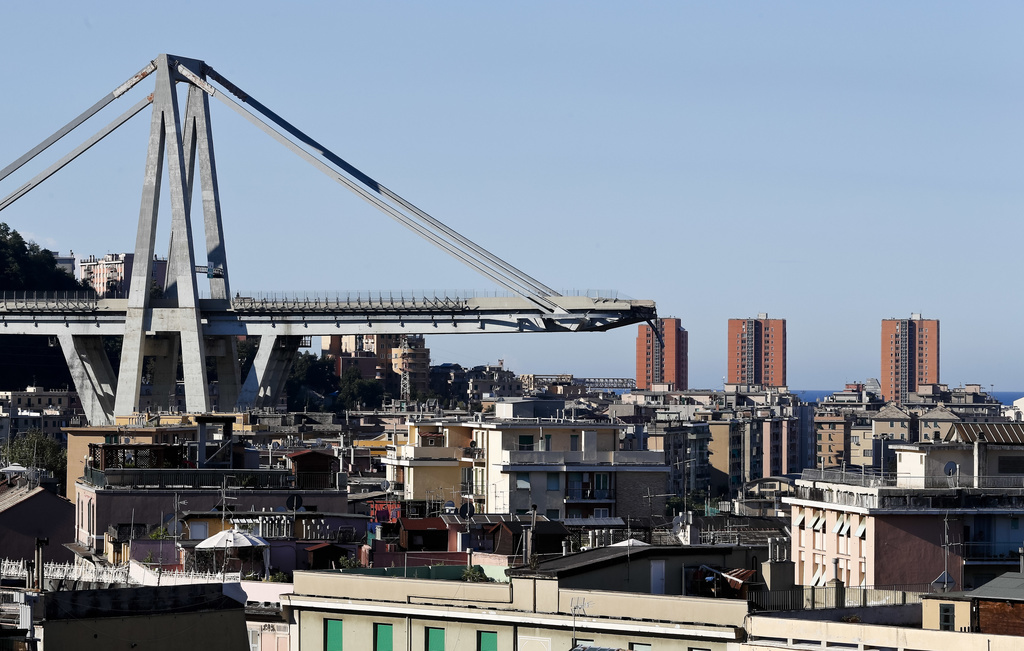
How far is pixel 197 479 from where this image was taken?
3303cm

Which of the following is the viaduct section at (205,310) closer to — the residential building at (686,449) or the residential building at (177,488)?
the residential building at (686,449)

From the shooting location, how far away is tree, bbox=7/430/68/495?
192 feet

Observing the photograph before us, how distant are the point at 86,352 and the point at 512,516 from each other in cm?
5904

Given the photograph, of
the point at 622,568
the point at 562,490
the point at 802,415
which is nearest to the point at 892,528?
the point at 562,490

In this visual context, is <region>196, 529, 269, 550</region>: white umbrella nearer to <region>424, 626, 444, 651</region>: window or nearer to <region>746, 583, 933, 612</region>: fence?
<region>424, 626, 444, 651</region>: window

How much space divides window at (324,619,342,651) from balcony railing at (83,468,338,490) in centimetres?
1342

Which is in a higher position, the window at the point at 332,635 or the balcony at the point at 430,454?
the balcony at the point at 430,454

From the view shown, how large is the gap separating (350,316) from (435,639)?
6805cm

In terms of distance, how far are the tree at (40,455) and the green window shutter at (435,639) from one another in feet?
131

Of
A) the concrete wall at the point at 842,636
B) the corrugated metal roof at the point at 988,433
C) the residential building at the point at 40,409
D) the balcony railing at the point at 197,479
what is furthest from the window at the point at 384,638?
the residential building at the point at 40,409

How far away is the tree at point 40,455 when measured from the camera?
5862 centimetres

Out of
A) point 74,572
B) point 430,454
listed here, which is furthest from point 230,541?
point 430,454

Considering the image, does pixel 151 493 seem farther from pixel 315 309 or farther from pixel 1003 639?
pixel 315 309

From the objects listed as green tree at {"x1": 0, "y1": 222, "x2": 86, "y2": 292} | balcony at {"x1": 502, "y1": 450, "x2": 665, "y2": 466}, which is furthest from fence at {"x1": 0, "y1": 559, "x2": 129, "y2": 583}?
green tree at {"x1": 0, "y1": 222, "x2": 86, "y2": 292}
